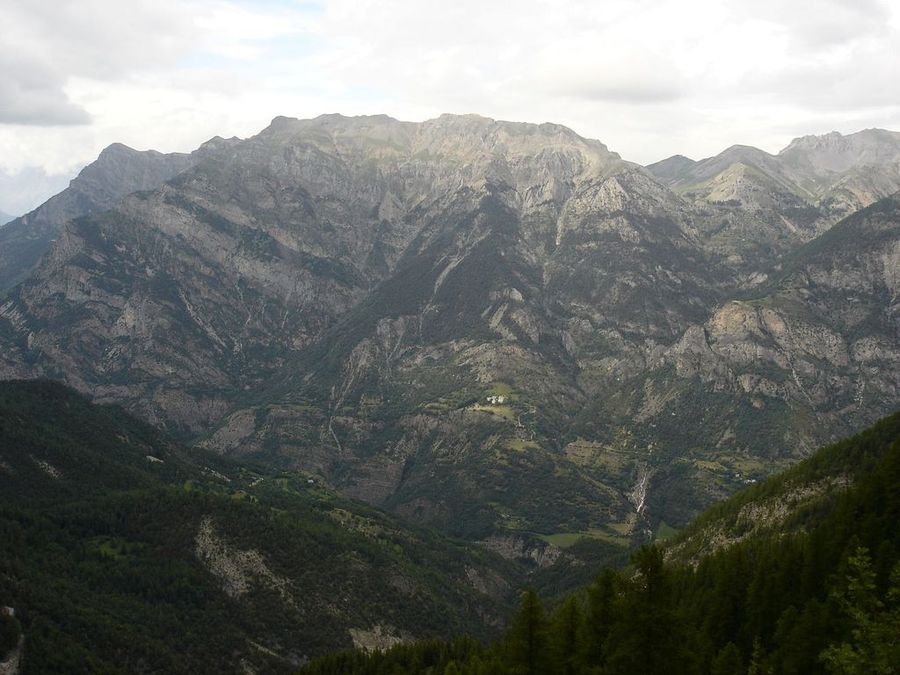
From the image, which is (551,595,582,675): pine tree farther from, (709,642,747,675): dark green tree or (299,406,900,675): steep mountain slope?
(709,642,747,675): dark green tree

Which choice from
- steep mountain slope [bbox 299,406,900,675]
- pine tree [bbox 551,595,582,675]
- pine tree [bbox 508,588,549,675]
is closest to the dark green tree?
steep mountain slope [bbox 299,406,900,675]

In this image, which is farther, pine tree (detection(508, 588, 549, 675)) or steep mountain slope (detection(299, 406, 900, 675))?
pine tree (detection(508, 588, 549, 675))

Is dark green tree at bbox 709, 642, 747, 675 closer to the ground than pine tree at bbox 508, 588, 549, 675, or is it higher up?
closer to the ground

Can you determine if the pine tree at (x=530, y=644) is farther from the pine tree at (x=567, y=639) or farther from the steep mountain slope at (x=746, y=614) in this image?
the pine tree at (x=567, y=639)

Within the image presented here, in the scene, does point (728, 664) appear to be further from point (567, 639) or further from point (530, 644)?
point (530, 644)

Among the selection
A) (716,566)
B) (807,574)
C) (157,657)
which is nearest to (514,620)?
(807,574)

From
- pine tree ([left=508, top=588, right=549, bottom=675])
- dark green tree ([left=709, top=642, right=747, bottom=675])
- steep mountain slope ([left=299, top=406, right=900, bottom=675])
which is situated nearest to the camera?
steep mountain slope ([left=299, top=406, right=900, bottom=675])

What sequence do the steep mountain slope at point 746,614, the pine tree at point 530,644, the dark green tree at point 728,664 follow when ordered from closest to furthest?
the steep mountain slope at point 746,614 → the pine tree at point 530,644 → the dark green tree at point 728,664

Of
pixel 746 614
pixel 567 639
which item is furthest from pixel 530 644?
pixel 746 614

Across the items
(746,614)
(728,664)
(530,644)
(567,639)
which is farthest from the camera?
(746,614)

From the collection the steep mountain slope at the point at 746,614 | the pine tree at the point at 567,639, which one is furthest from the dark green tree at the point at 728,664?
the pine tree at the point at 567,639

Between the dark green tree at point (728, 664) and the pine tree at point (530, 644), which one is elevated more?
the pine tree at point (530, 644)

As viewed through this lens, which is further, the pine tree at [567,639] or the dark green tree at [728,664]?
the dark green tree at [728,664]

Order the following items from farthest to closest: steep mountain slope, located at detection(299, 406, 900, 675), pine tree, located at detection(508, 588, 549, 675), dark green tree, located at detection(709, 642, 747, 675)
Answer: dark green tree, located at detection(709, 642, 747, 675) → pine tree, located at detection(508, 588, 549, 675) → steep mountain slope, located at detection(299, 406, 900, 675)
